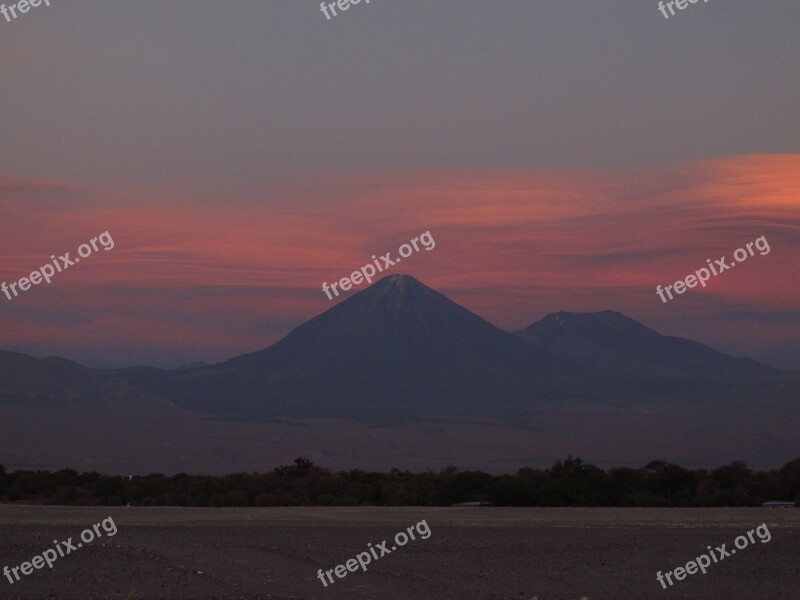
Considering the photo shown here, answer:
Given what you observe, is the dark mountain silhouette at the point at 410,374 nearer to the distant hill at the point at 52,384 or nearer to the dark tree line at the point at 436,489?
the distant hill at the point at 52,384

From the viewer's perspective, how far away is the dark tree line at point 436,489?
76.5 ft

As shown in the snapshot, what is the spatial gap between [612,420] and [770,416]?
12208 mm

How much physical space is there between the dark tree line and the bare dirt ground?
507cm

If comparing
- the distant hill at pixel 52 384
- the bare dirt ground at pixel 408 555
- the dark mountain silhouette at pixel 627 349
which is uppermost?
the distant hill at pixel 52 384

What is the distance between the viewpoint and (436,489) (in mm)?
25094

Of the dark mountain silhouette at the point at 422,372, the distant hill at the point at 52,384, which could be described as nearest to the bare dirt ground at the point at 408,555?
the distant hill at the point at 52,384

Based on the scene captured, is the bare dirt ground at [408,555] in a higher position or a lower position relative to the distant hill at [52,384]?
lower

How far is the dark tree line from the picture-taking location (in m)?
23.3

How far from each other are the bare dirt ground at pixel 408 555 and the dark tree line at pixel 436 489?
507cm

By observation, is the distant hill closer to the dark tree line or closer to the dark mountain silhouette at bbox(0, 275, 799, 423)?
the dark mountain silhouette at bbox(0, 275, 799, 423)

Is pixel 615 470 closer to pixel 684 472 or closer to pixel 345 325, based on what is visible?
pixel 684 472

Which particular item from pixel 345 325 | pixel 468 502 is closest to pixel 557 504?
pixel 468 502

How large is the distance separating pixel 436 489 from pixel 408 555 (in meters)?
11.4

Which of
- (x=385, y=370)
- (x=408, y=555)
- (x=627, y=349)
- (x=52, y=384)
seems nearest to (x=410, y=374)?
(x=385, y=370)
